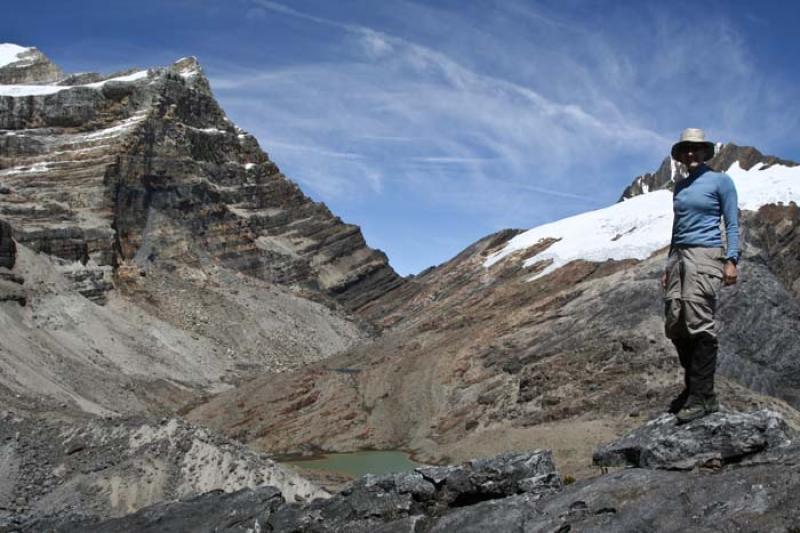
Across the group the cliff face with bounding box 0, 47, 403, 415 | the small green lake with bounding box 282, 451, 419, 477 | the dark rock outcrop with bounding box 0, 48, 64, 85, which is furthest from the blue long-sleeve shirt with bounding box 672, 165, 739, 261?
the dark rock outcrop with bounding box 0, 48, 64, 85

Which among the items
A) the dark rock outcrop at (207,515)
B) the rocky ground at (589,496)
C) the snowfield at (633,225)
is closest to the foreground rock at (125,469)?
the dark rock outcrop at (207,515)

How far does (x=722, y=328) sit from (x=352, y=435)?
16.0 meters

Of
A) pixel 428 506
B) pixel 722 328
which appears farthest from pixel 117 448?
pixel 722 328

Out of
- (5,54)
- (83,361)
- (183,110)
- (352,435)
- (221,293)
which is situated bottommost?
(352,435)

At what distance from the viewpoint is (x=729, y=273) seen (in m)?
8.39

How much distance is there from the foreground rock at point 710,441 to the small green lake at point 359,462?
22.3 m

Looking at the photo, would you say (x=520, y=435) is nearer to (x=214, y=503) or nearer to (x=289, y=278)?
(x=214, y=503)

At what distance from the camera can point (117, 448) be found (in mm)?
19016

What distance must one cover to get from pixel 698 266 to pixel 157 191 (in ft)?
222

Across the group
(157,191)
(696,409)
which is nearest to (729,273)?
(696,409)

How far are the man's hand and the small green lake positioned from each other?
22931mm

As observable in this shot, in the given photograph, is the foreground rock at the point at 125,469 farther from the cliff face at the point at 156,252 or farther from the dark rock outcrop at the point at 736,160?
the dark rock outcrop at the point at 736,160

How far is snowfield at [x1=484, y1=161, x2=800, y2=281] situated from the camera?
174 ft

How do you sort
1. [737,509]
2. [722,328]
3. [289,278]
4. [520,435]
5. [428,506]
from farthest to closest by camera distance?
1. [289,278]
2. [722,328]
3. [520,435]
4. [428,506]
5. [737,509]
